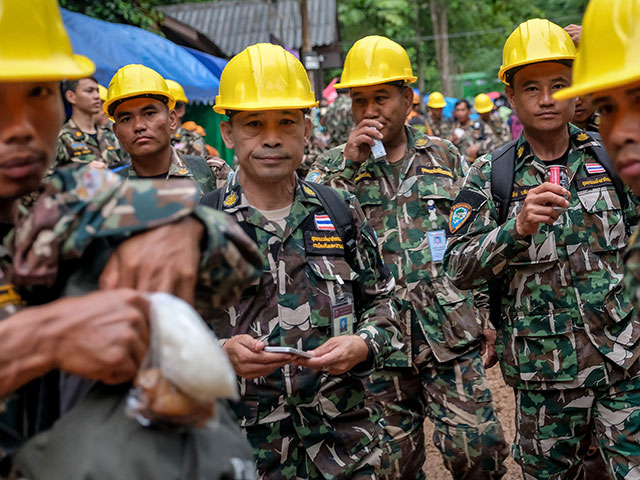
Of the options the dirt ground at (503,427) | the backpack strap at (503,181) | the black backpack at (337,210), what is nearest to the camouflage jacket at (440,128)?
the dirt ground at (503,427)

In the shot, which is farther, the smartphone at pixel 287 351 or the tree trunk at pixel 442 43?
the tree trunk at pixel 442 43

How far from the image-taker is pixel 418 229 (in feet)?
16.7

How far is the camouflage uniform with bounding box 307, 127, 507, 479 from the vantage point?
4.95 meters

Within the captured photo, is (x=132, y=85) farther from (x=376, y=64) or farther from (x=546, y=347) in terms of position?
(x=546, y=347)

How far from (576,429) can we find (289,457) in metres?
1.66

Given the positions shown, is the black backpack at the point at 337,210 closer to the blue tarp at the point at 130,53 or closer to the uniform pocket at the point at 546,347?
the uniform pocket at the point at 546,347

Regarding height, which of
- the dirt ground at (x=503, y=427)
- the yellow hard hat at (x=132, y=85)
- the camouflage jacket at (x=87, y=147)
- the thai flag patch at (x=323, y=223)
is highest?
the yellow hard hat at (x=132, y=85)

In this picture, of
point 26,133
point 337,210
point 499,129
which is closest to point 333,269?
point 337,210

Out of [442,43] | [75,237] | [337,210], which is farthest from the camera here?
[442,43]

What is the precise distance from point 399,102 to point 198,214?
3644 mm

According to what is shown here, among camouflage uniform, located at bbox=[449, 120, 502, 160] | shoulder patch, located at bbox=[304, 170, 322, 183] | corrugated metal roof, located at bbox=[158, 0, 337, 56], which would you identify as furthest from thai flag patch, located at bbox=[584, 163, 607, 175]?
corrugated metal roof, located at bbox=[158, 0, 337, 56]

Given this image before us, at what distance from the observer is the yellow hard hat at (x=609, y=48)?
85.7 inches

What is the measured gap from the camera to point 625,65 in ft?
7.16

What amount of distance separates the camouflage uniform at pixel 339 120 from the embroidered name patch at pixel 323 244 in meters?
11.6
